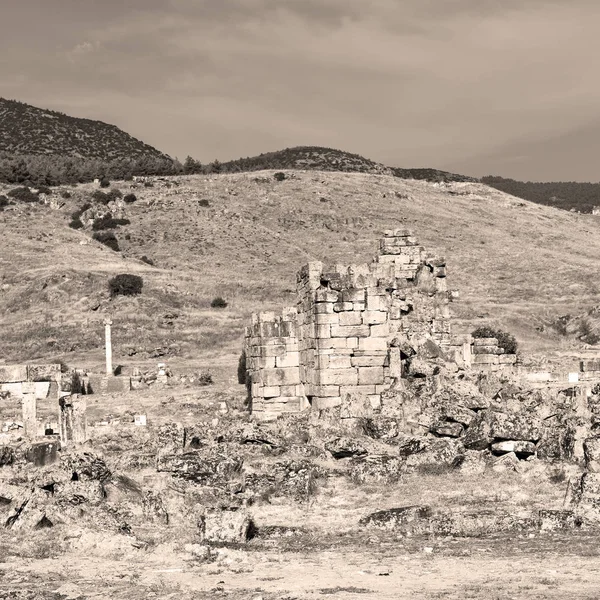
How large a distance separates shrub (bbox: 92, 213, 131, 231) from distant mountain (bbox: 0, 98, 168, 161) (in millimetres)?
36899

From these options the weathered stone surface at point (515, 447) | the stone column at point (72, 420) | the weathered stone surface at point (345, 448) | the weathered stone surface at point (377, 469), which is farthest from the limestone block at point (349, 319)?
the stone column at point (72, 420)

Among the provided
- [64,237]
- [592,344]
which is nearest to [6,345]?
[64,237]

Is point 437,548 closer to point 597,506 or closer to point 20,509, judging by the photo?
point 597,506

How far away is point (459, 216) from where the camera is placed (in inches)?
3278

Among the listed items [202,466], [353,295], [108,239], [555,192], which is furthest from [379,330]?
[555,192]

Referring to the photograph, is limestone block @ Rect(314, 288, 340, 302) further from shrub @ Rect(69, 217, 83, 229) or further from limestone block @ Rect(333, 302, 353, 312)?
shrub @ Rect(69, 217, 83, 229)

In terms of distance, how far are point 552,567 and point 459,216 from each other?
244 ft

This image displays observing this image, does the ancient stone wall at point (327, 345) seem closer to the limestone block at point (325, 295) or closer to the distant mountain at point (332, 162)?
the limestone block at point (325, 295)

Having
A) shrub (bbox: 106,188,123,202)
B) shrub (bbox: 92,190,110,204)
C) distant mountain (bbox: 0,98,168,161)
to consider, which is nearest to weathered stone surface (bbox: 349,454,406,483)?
shrub (bbox: 92,190,110,204)

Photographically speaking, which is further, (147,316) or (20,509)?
(147,316)

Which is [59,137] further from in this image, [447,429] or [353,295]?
[447,429]

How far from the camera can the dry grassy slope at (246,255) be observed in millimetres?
46812

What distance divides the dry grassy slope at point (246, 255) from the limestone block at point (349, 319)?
20.7 m

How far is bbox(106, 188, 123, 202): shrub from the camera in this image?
77438mm
